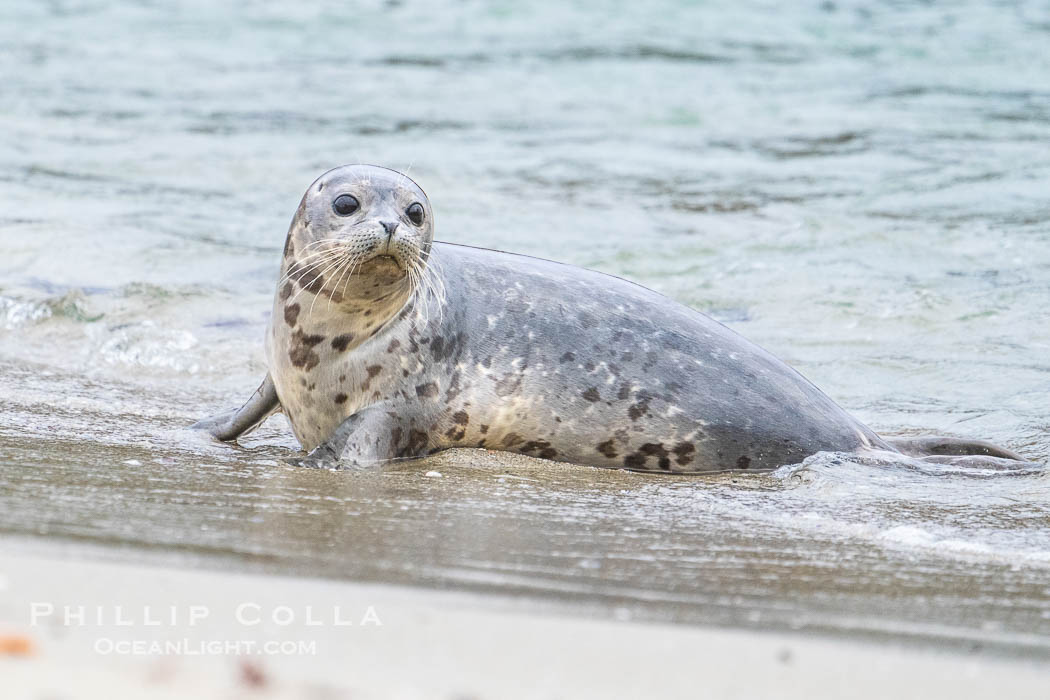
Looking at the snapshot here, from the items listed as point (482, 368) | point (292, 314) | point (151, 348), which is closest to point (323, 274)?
point (292, 314)

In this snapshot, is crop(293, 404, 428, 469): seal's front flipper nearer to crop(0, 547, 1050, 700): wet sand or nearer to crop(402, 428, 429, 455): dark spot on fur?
crop(402, 428, 429, 455): dark spot on fur

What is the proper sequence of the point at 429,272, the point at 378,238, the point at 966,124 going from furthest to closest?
the point at 966,124
the point at 429,272
the point at 378,238

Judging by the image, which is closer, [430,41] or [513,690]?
[513,690]

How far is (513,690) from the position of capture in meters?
1.90

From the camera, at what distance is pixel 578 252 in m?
7.62

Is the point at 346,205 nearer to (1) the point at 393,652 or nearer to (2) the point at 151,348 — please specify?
(2) the point at 151,348

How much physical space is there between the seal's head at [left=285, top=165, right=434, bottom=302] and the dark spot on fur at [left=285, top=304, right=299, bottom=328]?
0.07 m

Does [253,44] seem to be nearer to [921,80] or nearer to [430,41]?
[430,41]

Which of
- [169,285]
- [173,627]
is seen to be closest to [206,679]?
[173,627]

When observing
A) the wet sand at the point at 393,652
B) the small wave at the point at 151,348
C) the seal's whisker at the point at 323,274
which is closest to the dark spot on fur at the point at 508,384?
the seal's whisker at the point at 323,274

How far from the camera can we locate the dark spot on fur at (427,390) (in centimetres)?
406

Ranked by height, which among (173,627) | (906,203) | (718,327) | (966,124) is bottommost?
(173,627)

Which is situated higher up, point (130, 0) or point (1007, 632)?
point (130, 0)

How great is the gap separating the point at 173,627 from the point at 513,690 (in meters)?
0.50
